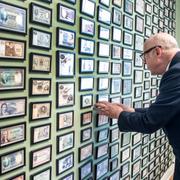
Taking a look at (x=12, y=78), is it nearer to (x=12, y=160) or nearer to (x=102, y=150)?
(x=12, y=160)

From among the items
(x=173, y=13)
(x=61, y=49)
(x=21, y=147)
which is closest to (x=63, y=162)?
(x=21, y=147)

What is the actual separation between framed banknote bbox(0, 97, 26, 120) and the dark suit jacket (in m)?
0.66

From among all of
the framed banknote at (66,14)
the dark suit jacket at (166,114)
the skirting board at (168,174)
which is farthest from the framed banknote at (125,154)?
the skirting board at (168,174)

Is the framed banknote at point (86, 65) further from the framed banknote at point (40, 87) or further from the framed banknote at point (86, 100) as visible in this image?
the framed banknote at point (40, 87)

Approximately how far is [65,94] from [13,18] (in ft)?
1.72

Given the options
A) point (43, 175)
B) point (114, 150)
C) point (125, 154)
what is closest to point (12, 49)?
point (43, 175)

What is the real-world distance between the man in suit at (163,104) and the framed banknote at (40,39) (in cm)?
61

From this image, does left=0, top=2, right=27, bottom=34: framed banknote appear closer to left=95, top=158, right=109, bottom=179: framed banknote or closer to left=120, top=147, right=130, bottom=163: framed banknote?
left=95, top=158, right=109, bottom=179: framed banknote

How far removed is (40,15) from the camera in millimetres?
1462

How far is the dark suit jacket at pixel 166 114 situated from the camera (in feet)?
5.54

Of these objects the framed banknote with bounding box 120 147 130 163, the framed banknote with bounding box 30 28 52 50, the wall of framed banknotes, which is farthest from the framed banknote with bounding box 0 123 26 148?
the framed banknote with bounding box 120 147 130 163

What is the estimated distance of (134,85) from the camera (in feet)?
8.94

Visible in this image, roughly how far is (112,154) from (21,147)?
3.52ft

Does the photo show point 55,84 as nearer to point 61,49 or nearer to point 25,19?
point 61,49
